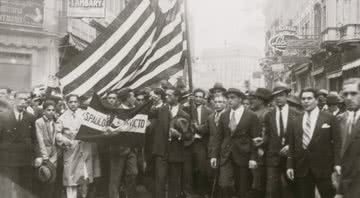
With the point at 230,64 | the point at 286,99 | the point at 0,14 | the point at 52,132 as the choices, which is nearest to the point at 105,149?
the point at 52,132

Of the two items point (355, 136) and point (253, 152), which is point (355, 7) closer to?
point (253, 152)

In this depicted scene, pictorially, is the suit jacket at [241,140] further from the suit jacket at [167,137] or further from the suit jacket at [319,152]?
the suit jacket at [319,152]

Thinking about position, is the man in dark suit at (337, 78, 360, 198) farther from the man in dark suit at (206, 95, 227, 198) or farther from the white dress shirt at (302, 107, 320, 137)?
the man in dark suit at (206, 95, 227, 198)

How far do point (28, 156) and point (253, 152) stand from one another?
3.59 m

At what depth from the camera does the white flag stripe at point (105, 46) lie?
8281mm

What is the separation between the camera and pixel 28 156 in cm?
852

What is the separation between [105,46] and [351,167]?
4.25 meters

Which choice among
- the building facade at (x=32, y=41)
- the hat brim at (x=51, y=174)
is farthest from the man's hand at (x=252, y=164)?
the building facade at (x=32, y=41)

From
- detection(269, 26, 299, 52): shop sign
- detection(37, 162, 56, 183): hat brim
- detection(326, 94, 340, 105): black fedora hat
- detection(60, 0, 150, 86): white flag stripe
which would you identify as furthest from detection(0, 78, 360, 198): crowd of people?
detection(269, 26, 299, 52): shop sign

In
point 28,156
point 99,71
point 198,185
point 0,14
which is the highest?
point 0,14

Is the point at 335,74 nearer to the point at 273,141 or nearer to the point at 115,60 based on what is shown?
the point at 273,141

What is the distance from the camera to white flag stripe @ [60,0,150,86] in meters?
8.28

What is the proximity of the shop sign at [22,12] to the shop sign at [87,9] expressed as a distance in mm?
2519

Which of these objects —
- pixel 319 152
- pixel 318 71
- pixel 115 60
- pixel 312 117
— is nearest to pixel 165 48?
pixel 115 60
